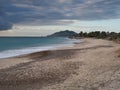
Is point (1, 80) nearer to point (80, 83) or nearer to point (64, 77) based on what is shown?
point (64, 77)

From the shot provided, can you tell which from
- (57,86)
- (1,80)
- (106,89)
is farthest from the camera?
(1,80)

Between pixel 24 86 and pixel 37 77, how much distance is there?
2083 millimetres

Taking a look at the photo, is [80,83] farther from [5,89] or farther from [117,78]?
[5,89]

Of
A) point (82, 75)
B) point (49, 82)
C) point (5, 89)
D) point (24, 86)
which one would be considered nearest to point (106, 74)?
point (82, 75)

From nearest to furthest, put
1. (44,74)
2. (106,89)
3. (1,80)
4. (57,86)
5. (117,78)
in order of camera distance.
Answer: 1. (106,89)
2. (57,86)
3. (117,78)
4. (1,80)
5. (44,74)

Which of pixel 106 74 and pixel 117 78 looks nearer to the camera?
pixel 117 78

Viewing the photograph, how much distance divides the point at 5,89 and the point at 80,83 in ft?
11.6

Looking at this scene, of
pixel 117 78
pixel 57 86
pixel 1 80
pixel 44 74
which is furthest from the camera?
pixel 44 74

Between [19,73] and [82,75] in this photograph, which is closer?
[82,75]

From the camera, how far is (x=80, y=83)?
12.4 metres

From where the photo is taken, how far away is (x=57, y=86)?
12.2m

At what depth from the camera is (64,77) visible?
571 inches

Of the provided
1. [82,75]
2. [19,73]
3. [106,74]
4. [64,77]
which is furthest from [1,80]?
[106,74]

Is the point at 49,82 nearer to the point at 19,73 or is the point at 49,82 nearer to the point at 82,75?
the point at 82,75
